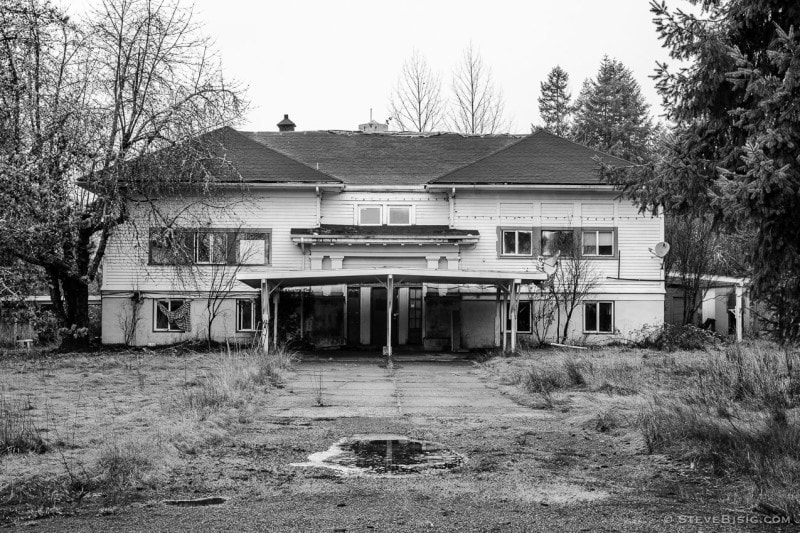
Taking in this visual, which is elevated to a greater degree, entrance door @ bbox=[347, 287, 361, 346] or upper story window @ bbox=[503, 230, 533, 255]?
upper story window @ bbox=[503, 230, 533, 255]

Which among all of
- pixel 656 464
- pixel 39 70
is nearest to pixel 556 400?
pixel 656 464

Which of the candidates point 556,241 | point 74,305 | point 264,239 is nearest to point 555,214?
point 556,241

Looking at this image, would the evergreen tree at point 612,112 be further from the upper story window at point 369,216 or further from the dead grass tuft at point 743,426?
the dead grass tuft at point 743,426

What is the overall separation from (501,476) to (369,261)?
20903 mm

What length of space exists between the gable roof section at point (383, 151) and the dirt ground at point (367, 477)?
1550cm

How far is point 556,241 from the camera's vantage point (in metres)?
29.8

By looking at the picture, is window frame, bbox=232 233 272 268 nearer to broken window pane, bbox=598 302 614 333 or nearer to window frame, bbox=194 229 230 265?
window frame, bbox=194 229 230 265

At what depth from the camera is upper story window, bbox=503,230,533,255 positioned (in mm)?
29797

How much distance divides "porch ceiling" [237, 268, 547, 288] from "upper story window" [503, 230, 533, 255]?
12.4 ft

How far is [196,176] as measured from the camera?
25.1m

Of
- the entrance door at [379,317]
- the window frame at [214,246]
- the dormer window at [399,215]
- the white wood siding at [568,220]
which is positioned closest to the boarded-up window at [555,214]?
the white wood siding at [568,220]

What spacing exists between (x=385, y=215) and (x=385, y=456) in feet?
67.4

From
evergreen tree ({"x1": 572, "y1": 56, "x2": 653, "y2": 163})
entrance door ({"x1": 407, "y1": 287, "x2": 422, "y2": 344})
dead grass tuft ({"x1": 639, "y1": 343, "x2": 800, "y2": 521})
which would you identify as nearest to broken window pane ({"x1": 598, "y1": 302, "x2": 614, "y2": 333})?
entrance door ({"x1": 407, "y1": 287, "x2": 422, "y2": 344})

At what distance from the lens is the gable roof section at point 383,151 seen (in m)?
31.2
